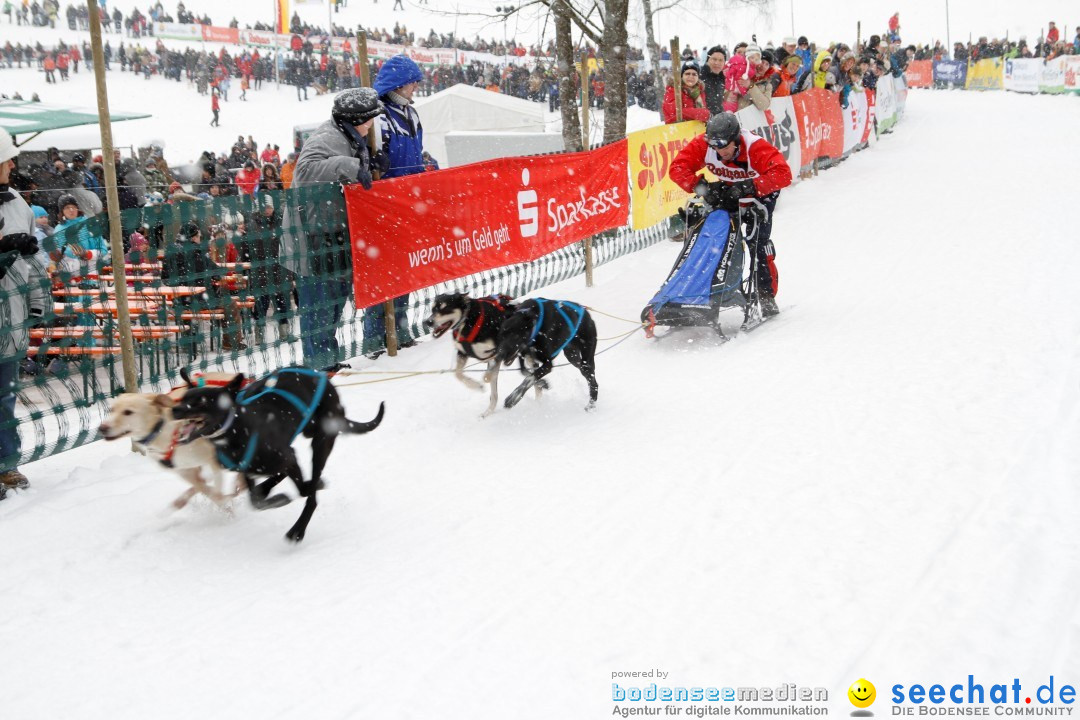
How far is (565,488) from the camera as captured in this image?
4477 mm

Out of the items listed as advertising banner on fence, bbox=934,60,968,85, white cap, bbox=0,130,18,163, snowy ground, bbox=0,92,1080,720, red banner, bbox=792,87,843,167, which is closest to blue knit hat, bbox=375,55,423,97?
snowy ground, bbox=0,92,1080,720

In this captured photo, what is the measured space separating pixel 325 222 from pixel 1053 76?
29592 mm

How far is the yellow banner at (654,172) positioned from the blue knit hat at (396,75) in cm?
345

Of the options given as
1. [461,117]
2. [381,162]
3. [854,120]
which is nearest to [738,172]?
[381,162]

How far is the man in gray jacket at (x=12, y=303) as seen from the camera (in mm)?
4293

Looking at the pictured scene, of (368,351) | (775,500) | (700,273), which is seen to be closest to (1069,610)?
(775,500)

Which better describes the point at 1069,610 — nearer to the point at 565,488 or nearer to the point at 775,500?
the point at 775,500

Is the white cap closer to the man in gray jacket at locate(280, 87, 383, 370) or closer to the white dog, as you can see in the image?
the white dog

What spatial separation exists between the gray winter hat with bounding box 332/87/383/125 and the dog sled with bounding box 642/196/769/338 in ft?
8.47

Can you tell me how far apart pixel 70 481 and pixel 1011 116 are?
24.0 m

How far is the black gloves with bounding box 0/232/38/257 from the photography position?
419 centimetres

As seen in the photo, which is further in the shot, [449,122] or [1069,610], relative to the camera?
[449,122]

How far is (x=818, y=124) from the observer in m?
15.1

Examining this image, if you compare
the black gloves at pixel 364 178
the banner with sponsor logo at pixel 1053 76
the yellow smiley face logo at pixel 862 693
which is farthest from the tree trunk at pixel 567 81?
the banner with sponsor logo at pixel 1053 76
